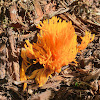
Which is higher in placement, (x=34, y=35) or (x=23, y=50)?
(x=34, y=35)

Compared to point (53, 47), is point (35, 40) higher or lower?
higher

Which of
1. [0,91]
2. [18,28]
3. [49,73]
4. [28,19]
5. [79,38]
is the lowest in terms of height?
[0,91]

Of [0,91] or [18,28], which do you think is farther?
[18,28]

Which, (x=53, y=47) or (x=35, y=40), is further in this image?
(x=35, y=40)

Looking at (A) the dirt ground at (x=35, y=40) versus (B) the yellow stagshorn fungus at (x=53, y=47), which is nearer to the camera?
(B) the yellow stagshorn fungus at (x=53, y=47)

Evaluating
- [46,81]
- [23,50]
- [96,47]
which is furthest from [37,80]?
[96,47]

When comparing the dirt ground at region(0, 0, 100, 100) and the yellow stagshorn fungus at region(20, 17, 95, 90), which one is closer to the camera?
the yellow stagshorn fungus at region(20, 17, 95, 90)

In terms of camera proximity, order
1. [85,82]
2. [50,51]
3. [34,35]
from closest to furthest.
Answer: [50,51], [85,82], [34,35]

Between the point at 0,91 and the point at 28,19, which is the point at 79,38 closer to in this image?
the point at 28,19
